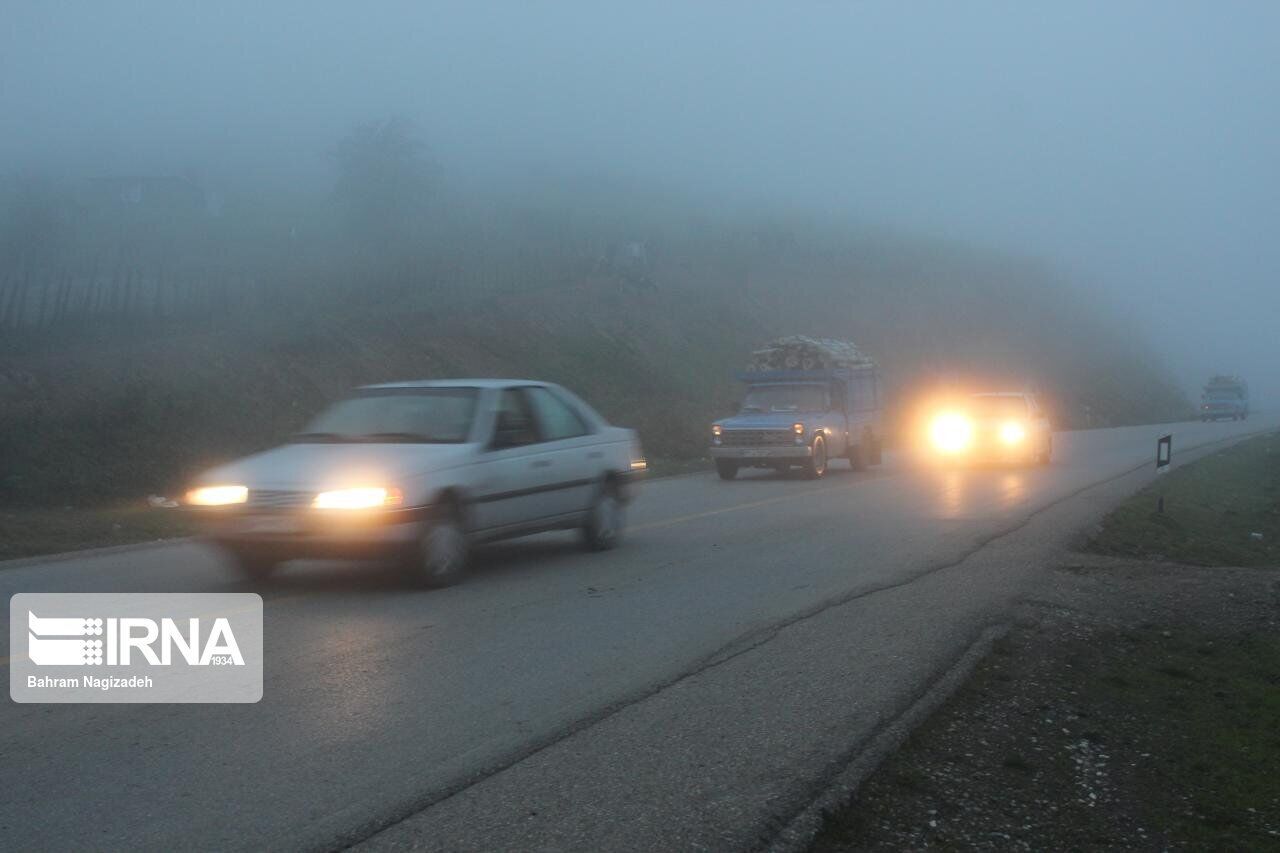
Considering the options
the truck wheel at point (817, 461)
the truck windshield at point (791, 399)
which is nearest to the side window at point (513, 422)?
the truck wheel at point (817, 461)

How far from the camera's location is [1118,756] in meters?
6.09

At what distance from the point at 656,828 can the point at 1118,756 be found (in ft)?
8.52

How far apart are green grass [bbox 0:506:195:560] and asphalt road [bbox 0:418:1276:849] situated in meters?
1.60

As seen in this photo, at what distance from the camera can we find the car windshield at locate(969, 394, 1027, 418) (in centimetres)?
2919

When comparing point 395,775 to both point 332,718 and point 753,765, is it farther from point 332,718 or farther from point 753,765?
point 753,765

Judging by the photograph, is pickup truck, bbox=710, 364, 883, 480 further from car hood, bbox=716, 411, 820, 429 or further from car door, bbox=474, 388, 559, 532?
car door, bbox=474, 388, 559, 532

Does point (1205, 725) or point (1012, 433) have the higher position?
point (1012, 433)

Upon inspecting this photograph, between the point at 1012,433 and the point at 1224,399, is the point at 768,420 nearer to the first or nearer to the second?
the point at 1012,433

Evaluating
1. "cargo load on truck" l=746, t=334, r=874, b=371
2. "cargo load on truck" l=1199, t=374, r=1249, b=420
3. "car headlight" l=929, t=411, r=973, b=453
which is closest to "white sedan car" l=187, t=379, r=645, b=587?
"cargo load on truck" l=746, t=334, r=874, b=371

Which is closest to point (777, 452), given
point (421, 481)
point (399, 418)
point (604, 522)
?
point (604, 522)

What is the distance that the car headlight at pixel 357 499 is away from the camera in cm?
961

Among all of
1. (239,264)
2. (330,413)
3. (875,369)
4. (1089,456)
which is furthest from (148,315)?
(330,413)

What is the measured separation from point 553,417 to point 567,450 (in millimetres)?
340

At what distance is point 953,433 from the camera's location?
2964cm
